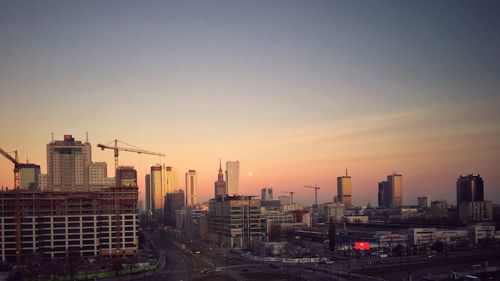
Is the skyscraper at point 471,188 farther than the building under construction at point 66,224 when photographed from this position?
Yes

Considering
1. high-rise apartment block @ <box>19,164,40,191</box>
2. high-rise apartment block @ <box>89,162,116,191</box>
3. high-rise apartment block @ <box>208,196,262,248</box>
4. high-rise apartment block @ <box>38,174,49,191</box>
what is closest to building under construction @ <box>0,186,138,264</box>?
high-rise apartment block @ <box>208,196,262,248</box>

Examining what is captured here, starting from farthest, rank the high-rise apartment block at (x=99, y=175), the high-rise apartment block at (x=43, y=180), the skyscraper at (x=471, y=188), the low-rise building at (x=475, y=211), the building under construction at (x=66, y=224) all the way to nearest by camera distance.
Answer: the skyscraper at (x=471, y=188), the high-rise apartment block at (x=99, y=175), the high-rise apartment block at (x=43, y=180), the low-rise building at (x=475, y=211), the building under construction at (x=66, y=224)

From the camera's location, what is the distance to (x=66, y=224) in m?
59.4

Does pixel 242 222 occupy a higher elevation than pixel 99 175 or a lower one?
lower

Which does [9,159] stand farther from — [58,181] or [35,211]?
[58,181]

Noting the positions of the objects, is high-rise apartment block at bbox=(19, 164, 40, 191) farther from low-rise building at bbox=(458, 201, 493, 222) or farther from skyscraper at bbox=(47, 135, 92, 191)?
low-rise building at bbox=(458, 201, 493, 222)

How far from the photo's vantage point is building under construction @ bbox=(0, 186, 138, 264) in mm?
57188

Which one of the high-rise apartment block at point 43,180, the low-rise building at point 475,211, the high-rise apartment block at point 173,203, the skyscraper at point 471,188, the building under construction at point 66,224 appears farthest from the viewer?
the high-rise apartment block at point 173,203

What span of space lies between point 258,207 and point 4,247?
36023 mm

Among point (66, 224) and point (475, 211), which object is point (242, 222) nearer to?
point (66, 224)

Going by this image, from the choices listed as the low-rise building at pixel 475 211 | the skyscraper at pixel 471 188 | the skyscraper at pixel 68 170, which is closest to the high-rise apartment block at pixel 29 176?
the skyscraper at pixel 68 170

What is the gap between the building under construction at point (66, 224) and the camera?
188 feet

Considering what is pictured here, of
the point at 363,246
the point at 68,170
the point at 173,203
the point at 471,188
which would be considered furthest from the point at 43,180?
the point at 471,188

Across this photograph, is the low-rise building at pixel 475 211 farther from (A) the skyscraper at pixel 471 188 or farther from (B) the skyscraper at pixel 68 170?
(B) the skyscraper at pixel 68 170
